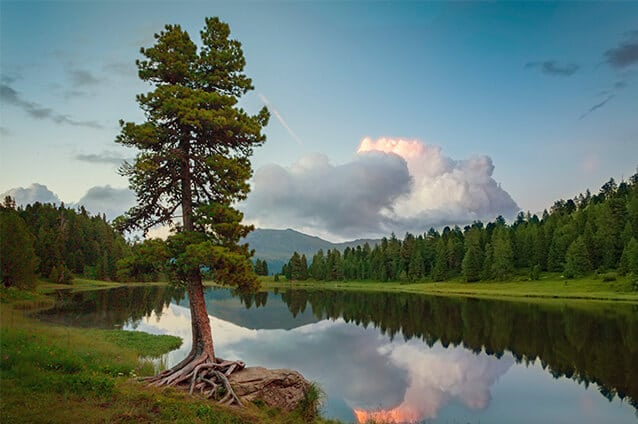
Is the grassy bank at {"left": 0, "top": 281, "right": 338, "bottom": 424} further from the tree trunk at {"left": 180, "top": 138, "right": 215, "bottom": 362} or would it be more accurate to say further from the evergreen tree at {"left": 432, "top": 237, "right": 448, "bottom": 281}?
the evergreen tree at {"left": 432, "top": 237, "right": 448, "bottom": 281}

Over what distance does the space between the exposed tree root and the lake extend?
Result: 6.52 meters

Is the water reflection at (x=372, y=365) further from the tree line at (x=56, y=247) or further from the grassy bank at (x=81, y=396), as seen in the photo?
the tree line at (x=56, y=247)

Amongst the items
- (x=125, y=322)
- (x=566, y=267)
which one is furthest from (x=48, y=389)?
(x=566, y=267)

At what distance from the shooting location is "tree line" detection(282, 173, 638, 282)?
112m

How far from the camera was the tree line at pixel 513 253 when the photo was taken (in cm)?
11200

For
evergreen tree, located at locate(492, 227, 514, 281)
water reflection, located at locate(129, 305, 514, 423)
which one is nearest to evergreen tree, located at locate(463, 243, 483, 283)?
evergreen tree, located at locate(492, 227, 514, 281)

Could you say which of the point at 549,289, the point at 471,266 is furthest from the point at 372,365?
the point at 471,266

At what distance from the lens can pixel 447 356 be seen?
1453 inches

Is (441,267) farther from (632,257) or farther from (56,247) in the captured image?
(56,247)

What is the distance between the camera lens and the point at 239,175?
20938 millimetres

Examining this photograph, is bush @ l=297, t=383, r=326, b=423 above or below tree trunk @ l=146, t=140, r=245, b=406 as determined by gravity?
below

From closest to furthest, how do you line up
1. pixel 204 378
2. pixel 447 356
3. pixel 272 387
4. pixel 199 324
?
pixel 204 378 < pixel 272 387 < pixel 199 324 < pixel 447 356

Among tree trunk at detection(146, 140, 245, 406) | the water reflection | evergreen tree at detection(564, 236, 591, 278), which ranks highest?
evergreen tree at detection(564, 236, 591, 278)

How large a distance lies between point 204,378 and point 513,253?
470 feet
